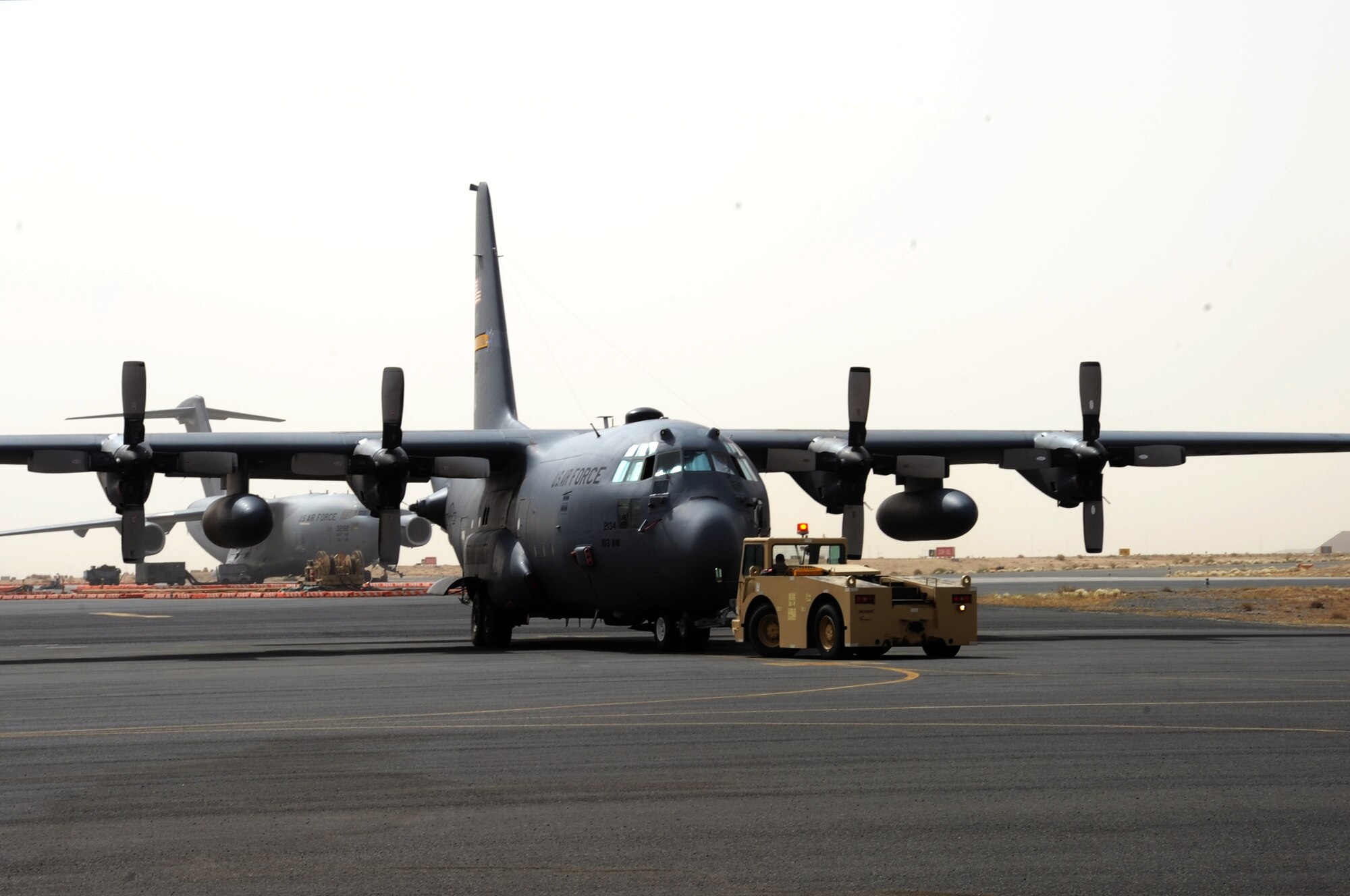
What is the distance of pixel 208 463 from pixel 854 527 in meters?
14.0

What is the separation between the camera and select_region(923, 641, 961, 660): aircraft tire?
24.3 m

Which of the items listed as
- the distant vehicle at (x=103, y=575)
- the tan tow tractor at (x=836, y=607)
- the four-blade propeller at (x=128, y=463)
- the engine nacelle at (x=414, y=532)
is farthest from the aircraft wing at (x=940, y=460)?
the distant vehicle at (x=103, y=575)

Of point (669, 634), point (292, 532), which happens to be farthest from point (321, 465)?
point (292, 532)

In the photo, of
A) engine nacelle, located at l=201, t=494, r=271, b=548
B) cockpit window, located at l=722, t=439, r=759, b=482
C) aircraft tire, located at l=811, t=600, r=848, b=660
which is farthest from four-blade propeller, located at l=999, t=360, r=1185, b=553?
engine nacelle, located at l=201, t=494, r=271, b=548

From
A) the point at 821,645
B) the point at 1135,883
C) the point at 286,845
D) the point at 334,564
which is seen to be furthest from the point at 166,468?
the point at 334,564

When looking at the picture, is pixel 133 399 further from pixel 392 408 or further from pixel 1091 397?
pixel 1091 397

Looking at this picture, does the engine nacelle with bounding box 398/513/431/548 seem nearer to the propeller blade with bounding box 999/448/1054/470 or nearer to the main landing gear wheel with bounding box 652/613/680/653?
the propeller blade with bounding box 999/448/1054/470

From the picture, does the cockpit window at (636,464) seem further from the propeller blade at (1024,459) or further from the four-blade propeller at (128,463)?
the propeller blade at (1024,459)

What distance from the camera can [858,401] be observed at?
32.5m

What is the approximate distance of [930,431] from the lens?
3591cm

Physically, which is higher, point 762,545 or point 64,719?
point 762,545

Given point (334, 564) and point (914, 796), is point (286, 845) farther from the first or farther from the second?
point (334, 564)

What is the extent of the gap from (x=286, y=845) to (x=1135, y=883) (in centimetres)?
477

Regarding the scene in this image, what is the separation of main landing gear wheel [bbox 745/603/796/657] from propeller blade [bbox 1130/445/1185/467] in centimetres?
1465
